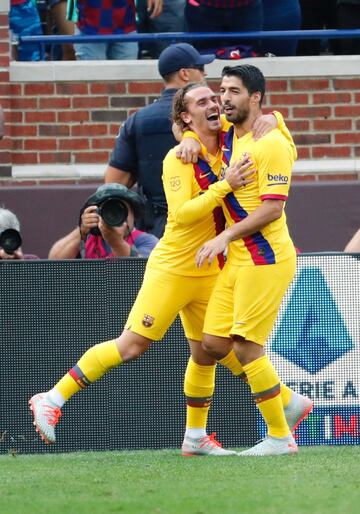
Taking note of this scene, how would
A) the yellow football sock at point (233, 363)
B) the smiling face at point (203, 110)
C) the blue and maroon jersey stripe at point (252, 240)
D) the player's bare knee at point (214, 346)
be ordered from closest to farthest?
the blue and maroon jersey stripe at point (252, 240), the player's bare knee at point (214, 346), the smiling face at point (203, 110), the yellow football sock at point (233, 363)

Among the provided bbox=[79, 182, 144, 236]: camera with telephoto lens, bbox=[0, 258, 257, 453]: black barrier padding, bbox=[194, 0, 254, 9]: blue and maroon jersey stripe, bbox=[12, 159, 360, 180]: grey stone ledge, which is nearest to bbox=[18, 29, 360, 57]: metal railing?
bbox=[194, 0, 254, 9]: blue and maroon jersey stripe

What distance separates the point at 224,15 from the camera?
11.4 m

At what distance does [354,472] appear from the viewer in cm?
712

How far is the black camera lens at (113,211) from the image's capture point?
916cm

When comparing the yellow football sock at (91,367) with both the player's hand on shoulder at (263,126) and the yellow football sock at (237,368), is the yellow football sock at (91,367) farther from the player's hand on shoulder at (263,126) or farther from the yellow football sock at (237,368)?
the player's hand on shoulder at (263,126)

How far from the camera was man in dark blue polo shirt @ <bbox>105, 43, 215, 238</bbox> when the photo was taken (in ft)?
32.1

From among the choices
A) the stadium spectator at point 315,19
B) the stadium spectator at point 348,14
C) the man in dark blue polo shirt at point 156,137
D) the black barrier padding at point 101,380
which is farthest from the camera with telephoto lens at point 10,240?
the stadium spectator at point 315,19

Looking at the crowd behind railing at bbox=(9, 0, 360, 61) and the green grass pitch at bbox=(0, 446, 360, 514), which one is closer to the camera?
the green grass pitch at bbox=(0, 446, 360, 514)

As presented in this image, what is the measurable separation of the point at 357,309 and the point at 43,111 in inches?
148

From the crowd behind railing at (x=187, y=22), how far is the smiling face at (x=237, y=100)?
3596 millimetres

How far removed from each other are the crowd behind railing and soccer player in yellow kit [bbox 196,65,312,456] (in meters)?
3.65

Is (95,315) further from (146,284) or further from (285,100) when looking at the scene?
(285,100)

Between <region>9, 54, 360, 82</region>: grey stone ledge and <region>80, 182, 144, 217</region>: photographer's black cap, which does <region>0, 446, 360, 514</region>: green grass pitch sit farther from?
<region>9, 54, 360, 82</region>: grey stone ledge

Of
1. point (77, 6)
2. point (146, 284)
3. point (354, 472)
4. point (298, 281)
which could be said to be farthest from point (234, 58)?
point (354, 472)
